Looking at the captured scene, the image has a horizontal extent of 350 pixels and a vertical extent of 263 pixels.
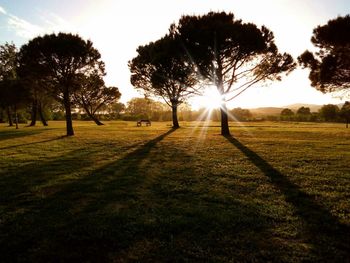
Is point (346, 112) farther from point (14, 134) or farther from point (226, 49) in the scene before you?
point (14, 134)

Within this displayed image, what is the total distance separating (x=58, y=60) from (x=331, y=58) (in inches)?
1140

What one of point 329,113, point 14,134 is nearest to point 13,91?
point 14,134

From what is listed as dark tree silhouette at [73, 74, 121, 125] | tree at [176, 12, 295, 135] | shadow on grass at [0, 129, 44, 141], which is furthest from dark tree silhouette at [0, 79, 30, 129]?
tree at [176, 12, 295, 135]

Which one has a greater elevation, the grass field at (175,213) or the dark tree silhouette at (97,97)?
the dark tree silhouette at (97,97)

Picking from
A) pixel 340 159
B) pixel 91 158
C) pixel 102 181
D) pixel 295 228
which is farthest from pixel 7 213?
pixel 340 159

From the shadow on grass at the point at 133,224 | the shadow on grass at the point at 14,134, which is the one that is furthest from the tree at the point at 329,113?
the shadow on grass at the point at 133,224

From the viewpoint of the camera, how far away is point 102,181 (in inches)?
414

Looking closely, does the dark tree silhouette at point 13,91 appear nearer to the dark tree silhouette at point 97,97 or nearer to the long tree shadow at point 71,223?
the dark tree silhouette at point 97,97

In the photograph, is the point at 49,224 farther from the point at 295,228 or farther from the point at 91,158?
the point at 91,158

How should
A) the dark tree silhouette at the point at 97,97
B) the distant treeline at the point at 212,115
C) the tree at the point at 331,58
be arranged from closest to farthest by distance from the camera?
the tree at the point at 331,58 < the dark tree silhouette at the point at 97,97 < the distant treeline at the point at 212,115

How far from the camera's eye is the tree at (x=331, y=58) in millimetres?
26047

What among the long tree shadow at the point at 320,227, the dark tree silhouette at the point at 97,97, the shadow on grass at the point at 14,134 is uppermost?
the dark tree silhouette at the point at 97,97

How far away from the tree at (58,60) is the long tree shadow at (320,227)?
27560 mm

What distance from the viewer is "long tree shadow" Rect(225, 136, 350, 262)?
5.07 meters
